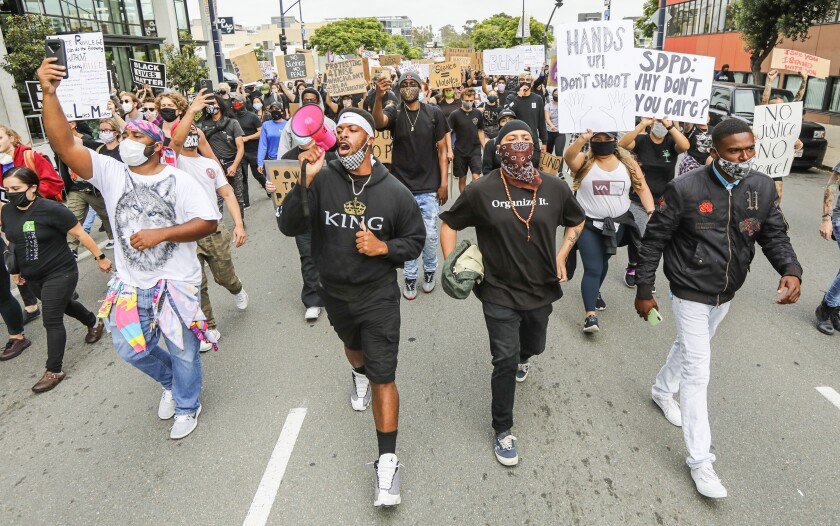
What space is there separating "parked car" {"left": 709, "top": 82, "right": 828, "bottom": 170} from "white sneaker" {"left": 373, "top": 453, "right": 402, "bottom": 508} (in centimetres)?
1165

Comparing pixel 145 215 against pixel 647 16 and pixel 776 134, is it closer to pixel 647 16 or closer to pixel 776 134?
pixel 776 134

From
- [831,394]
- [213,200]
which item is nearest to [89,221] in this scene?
[213,200]

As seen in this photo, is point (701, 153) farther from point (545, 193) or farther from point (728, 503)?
point (728, 503)

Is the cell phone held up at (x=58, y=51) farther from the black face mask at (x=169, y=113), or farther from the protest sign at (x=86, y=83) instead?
the protest sign at (x=86, y=83)

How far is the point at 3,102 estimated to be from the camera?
55.0ft

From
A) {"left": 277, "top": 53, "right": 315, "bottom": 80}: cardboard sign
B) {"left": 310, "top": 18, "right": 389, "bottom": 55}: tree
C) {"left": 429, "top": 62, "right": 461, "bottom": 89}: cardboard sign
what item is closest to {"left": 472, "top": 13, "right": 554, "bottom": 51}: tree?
{"left": 310, "top": 18, "right": 389, "bottom": 55}: tree

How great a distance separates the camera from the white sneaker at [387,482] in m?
2.90

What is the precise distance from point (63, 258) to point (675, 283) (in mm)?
4536

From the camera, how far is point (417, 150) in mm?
5770

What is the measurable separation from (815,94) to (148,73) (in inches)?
970

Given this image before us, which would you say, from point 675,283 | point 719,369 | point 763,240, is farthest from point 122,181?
point 719,369

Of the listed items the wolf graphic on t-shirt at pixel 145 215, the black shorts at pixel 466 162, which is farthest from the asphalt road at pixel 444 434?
the black shorts at pixel 466 162

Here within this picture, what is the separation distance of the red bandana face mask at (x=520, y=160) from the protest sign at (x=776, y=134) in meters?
3.66

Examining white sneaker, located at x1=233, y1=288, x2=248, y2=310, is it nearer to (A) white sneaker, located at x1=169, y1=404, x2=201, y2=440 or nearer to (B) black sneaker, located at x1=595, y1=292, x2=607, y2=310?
(A) white sneaker, located at x1=169, y1=404, x2=201, y2=440
